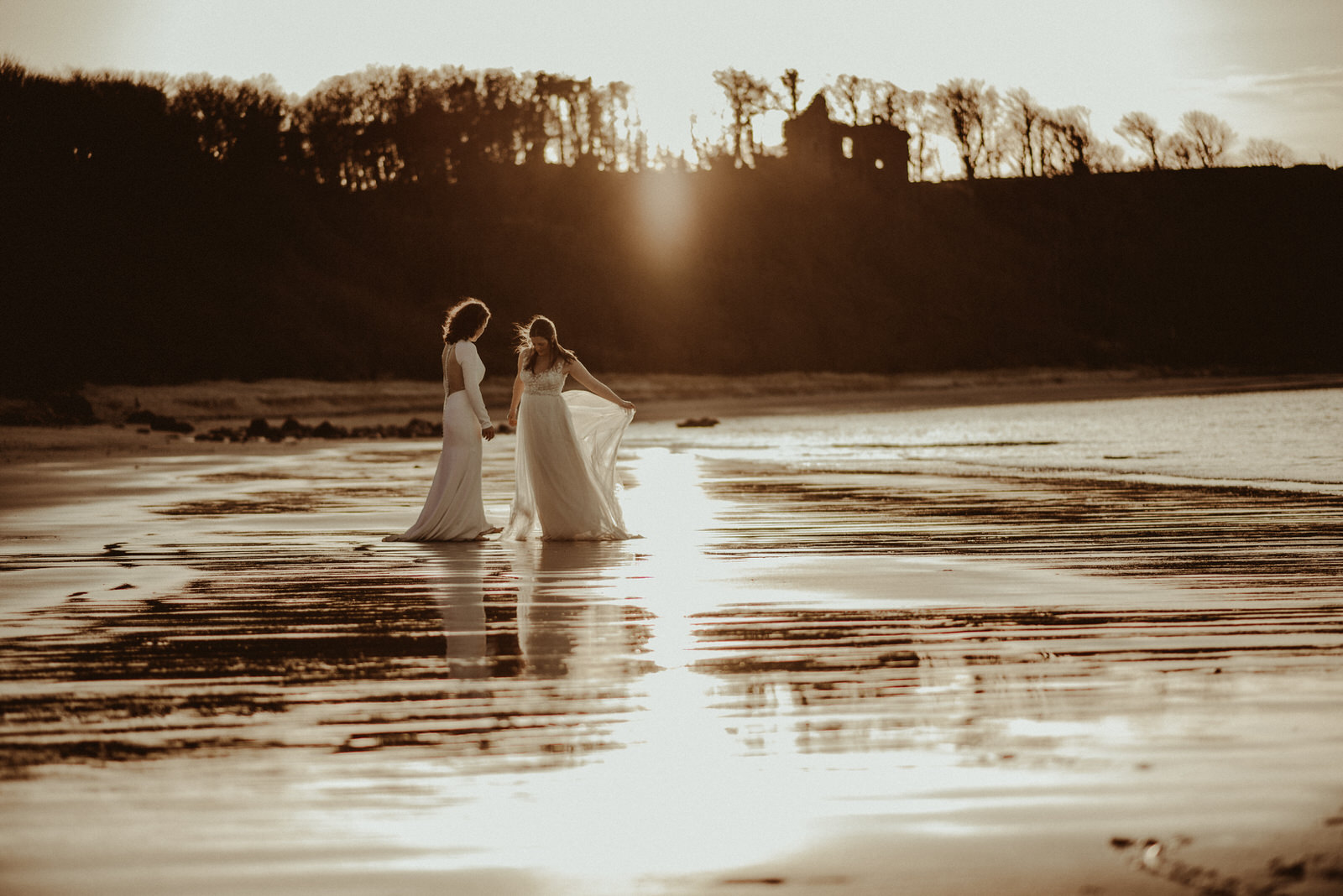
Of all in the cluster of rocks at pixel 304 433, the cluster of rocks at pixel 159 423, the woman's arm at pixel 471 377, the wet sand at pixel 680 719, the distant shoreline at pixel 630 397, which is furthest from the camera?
the cluster of rocks at pixel 159 423

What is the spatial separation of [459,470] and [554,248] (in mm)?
85289

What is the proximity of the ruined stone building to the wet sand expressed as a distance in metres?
104

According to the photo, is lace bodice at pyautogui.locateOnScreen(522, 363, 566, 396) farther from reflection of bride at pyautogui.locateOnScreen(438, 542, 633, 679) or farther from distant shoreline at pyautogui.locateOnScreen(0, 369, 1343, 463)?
distant shoreline at pyautogui.locateOnScreen(0, 369, 1343, 463)

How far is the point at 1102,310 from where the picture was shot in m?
121

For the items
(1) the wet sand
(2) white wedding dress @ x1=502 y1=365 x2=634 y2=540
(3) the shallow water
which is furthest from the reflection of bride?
(3) the shallow water

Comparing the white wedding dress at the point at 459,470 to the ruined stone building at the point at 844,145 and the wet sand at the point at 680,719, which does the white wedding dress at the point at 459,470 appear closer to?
the wet sand at the point at 680,719

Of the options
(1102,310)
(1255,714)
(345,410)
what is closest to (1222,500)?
(1255,714)

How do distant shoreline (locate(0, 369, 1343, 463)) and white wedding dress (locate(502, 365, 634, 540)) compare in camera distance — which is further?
distant shoreline (locate(0, 369, 1343, 463))

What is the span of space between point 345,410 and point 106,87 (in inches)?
956

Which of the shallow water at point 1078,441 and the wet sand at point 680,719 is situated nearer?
the wet sand at point 680,719

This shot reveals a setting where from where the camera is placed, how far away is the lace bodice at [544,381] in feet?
38.4

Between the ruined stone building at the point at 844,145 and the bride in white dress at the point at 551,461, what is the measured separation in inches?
3948

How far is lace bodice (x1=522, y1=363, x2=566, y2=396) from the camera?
11.7m

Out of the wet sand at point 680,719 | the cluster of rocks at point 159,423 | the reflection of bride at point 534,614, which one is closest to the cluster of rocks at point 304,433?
the cluster of rocks at point 159,423
